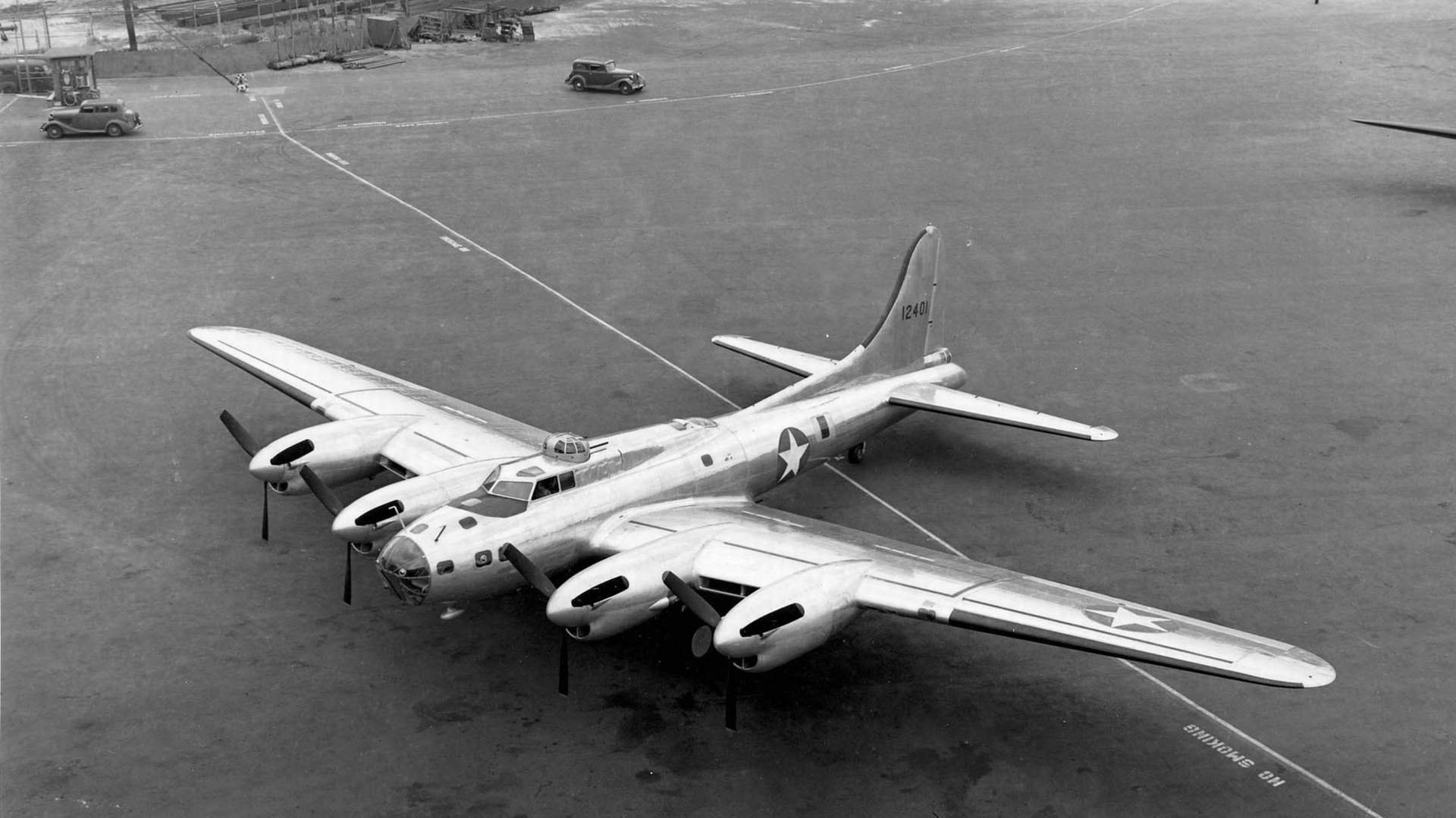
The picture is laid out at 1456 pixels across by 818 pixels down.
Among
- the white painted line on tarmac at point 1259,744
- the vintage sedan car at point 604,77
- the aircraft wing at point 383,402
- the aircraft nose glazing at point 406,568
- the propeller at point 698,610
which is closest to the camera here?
the white painted line on tarmac at point 1259,744

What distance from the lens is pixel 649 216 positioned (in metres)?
48.8

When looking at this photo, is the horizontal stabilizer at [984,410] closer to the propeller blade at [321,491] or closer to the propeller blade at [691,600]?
the propeller blade at [691,600]

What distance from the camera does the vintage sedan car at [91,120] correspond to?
56.9m

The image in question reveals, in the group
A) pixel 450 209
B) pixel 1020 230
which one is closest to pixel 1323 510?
pixel 1020 230

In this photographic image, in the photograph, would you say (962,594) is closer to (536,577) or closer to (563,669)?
(563,669)

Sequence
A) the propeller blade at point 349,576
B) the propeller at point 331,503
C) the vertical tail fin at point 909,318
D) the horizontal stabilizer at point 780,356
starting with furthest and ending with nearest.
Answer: the horizontal stabilizer at point 780,356 < the vertical tail fin at point 909,318 < the propeller at point 331,503 < the propeller blade at point 349,576

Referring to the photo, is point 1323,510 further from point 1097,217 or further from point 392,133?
point 392,133

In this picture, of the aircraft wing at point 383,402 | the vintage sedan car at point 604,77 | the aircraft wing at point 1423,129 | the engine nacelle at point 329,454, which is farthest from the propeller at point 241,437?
the aircraft wing at point 1423,129

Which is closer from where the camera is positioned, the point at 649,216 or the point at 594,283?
the point at 594,283

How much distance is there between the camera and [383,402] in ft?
97.9

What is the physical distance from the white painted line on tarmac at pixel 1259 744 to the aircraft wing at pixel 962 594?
156 centimetres

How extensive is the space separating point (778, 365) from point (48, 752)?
61.8 feet

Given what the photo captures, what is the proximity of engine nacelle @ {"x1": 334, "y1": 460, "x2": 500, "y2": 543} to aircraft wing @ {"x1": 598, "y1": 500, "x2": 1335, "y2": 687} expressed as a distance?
3.28 meters

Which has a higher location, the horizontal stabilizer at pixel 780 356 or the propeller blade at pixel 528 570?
the horizontal stabilizer at pixel 780 356
